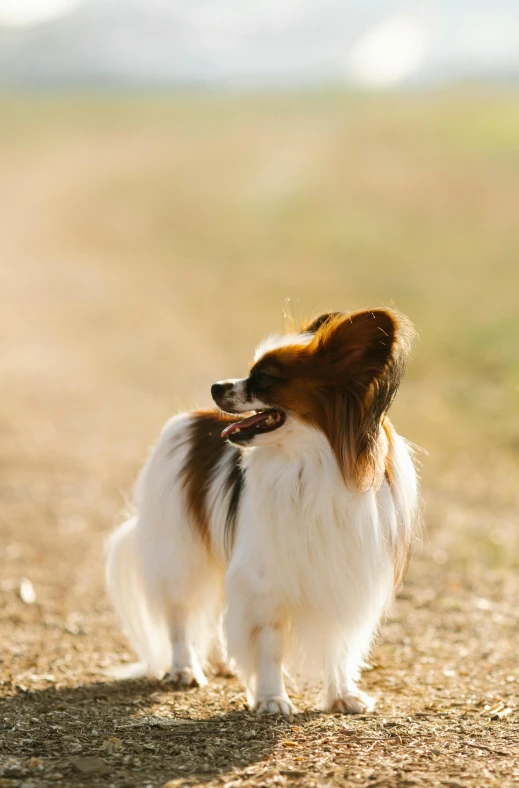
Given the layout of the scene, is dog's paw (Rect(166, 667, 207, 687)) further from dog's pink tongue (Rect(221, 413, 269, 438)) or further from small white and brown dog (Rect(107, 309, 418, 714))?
dog's pink tongue (Rect(221, 413, 269, 438))

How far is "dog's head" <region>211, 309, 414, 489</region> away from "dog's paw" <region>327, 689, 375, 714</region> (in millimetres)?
1066

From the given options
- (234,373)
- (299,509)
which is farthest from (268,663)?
(234,373)

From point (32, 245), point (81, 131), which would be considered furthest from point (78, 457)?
point (81, 131)

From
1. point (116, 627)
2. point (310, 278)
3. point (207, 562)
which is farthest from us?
point (310, 278)

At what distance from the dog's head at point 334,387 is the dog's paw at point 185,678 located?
60.9 inches

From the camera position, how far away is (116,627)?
6.56m

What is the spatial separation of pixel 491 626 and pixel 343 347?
10.4 ft

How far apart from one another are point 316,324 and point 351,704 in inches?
66.6

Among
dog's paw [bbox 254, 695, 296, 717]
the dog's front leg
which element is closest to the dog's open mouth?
the dog's front leg

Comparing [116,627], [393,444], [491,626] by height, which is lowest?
[491,626]

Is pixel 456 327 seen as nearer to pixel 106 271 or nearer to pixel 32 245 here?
pixel 106 271

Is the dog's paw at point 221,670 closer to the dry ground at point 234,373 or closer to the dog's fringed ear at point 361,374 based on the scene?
the dry ground at point 234,373

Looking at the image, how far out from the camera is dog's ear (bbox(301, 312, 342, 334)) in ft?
14.1

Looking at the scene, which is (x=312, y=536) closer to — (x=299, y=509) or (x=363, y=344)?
(x=299, y=509)
